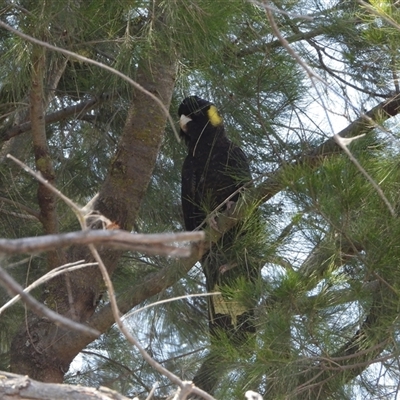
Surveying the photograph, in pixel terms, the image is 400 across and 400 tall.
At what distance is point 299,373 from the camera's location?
70.7 inches

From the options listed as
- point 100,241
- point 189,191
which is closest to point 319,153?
point 189,191

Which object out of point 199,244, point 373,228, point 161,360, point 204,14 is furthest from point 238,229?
point 161,360

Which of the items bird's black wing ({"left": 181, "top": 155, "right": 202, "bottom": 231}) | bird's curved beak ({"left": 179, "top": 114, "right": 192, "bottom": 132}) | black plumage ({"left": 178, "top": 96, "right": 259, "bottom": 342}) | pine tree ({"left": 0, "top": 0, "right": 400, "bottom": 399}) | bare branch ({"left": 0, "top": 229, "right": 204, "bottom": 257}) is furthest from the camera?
bird's curved beak ({"left": 179, "top": 114, "right": 192, "bottom": 132})

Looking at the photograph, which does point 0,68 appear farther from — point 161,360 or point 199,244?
point 161,360

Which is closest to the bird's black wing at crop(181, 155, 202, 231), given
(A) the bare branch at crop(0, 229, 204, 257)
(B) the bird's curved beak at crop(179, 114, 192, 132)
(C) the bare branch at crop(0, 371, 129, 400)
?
(B) the bird's curved beak at crop(179, 114, 192, 132)

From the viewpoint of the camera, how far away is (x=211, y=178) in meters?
2.93

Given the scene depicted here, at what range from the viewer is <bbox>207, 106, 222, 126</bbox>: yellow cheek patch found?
2879mm

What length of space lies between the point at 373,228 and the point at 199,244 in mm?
612

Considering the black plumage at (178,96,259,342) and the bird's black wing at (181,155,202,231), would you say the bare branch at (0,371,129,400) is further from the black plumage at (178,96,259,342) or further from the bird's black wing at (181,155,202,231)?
the bird's black wing at (181,155,202,231)

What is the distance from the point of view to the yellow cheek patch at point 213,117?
288 centimetres

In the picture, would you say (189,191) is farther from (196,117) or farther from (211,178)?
(196,117)

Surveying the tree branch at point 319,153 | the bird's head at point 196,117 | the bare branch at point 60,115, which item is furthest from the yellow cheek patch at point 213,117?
the tree branch at point 319,153

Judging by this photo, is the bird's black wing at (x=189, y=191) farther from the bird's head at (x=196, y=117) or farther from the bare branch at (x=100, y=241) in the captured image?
the bare branch at (x=100, y=241)

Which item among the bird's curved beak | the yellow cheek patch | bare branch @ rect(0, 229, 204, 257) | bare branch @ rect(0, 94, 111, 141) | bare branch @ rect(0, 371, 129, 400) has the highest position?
bare branch @ rect(0, 94, 111, 141)
